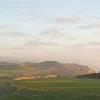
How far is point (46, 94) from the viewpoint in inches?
2259

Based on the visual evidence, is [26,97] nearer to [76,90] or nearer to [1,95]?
[1,95]

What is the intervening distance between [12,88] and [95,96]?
51.1ft

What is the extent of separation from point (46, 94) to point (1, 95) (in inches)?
244

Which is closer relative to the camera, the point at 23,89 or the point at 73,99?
the point at 73,99

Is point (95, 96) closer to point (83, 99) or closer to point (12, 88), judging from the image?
point (83, 99)

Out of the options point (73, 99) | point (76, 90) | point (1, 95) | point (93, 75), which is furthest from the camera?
point (93, 75)

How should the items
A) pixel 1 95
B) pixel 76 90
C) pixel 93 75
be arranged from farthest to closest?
1. pixel 93 75
2. pixel 76 90
3. pixel 1 95

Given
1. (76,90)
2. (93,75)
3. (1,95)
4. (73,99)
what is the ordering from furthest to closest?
(93,75) < (76,90) < (1,95) < (73,99)

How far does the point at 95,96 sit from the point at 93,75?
2591 inches

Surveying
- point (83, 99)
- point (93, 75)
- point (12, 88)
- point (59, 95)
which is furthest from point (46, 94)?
point (93, 75)

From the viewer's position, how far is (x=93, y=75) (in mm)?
120625

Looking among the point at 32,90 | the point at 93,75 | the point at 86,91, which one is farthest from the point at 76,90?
the point at 93,75

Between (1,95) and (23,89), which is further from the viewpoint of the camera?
(23,89)

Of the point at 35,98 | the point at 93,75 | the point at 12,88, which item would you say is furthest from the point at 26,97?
the point at 93,75
